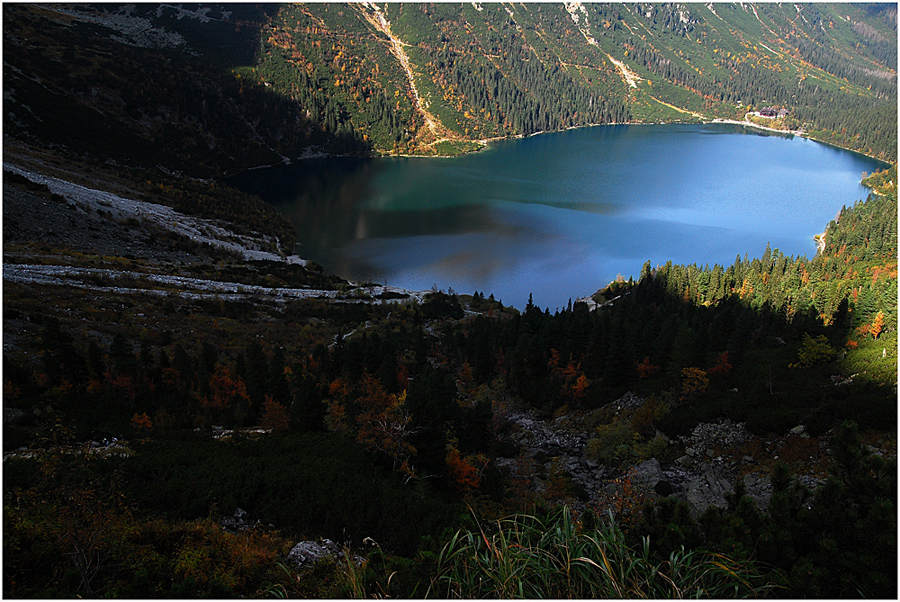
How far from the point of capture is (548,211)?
96.9 metres

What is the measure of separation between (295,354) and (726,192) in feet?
356

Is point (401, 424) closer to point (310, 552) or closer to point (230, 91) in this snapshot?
point (310, 552)

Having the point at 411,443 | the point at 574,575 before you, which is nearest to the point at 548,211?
the point at 411,443

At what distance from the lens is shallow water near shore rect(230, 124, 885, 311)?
239ft

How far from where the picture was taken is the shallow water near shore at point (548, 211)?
7281cm

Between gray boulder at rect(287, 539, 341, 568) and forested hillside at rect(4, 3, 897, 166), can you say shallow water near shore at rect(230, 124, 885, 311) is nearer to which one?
forested hillside at rect(4, 3, 897, 166)

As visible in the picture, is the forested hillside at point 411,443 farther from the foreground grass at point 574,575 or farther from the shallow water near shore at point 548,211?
the shallow water near shore at point 548,211


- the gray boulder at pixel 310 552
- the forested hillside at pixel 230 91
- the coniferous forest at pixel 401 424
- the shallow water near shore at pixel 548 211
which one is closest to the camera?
the coniferous forest at pixel 401 424

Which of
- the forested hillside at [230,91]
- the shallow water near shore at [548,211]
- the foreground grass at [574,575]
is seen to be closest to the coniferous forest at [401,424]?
the foreground grass at [574,575]

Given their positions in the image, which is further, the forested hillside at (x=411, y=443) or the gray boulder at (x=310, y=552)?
the gray boulder at (x=310, y=552)

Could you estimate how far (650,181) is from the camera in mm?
118625

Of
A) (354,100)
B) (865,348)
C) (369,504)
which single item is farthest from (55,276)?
(354,100)

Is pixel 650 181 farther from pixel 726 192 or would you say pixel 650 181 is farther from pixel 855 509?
pixel 855 509

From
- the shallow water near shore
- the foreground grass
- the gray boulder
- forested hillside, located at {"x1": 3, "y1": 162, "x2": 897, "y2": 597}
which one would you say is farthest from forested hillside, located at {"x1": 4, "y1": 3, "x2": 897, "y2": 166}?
the foreground grass
